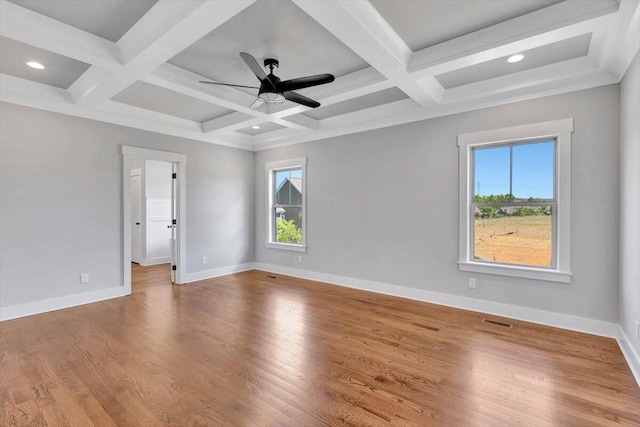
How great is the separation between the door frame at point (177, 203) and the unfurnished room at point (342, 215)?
1.3 inches

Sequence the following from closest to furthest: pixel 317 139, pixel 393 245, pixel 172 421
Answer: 1. pixel 172 421
2. pixel 393 245
3. pixel 317 139

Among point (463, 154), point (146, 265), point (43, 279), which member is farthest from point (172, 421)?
point (146, 265)

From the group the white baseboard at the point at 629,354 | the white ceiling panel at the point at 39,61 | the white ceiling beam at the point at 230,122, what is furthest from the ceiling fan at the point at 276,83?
the white baseboard at the point at 629,354

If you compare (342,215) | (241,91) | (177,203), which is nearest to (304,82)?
(241,91)

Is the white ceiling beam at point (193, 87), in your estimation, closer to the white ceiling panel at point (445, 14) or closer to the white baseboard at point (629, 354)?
the white ceiling panel at point (445, 14)

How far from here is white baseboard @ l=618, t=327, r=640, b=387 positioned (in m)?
2.34

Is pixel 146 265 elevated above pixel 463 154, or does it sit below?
below

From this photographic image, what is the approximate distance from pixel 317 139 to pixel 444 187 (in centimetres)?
245

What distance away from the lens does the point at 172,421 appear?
1.86 meters

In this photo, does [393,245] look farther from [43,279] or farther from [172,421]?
[43,279]

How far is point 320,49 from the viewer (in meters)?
2.96

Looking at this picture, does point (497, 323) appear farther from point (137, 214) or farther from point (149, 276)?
point (137, 214)

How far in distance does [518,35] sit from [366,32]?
1259 millimetres

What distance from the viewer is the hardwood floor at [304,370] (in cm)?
193
